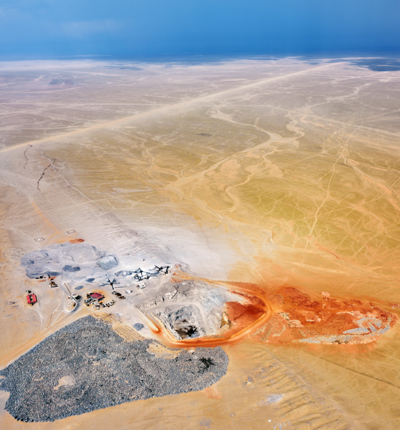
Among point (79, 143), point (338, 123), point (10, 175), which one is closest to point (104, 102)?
point (79, 143)

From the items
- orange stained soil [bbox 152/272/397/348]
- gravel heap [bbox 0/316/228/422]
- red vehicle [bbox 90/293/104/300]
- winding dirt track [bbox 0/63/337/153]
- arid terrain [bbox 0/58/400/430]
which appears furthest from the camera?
winding dirt track [bbox 0/63/337/153]

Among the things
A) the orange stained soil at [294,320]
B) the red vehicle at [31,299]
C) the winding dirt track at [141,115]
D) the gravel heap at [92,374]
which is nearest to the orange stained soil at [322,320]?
the orange stained soil at [294,320]

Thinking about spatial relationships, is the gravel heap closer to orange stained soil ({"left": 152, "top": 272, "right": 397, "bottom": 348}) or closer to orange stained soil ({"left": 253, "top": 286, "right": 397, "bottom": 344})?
orange stained soil ({"left": 152, "top": 272, "right": 397, "bottom": 348})

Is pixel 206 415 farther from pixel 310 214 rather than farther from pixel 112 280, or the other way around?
pixel 310 214

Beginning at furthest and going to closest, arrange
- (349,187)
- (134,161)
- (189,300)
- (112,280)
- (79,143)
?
(79,143) → (134,161) → (349,187) → (112,280) → (189,300)

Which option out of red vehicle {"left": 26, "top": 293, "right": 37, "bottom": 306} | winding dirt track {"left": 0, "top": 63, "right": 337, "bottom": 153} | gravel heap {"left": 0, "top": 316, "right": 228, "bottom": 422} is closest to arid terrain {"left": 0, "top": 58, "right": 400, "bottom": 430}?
gravel heap {"left": 0, "top": 316, "right": 228, "bottom": 422}

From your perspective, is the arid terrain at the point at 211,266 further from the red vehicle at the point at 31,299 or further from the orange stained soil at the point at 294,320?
the red vehicle at the point at 31,299

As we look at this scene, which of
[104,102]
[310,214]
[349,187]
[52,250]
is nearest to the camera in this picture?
[52,250]
